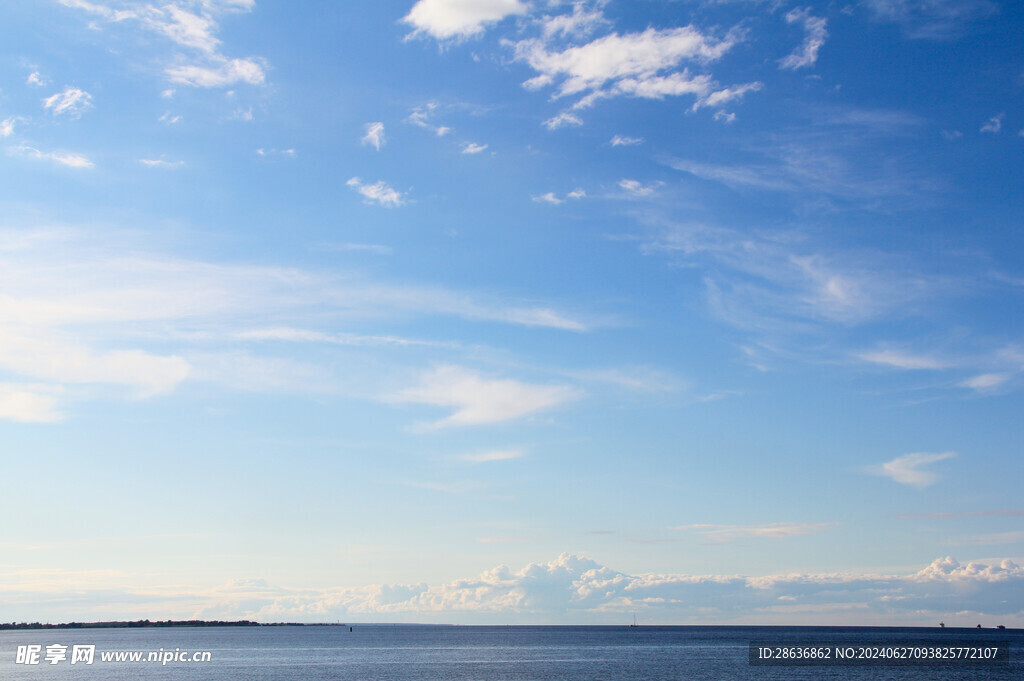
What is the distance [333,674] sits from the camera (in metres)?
140

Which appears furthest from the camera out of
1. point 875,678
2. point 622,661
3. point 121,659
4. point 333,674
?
point 121,659

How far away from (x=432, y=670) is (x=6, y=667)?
93.0 m

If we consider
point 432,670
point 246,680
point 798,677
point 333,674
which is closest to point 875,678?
point 798,677

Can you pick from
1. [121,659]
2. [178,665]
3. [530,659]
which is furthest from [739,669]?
[121,659]

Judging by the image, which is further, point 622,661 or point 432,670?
point 622,661

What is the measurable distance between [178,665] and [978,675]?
Answer: 152382mm

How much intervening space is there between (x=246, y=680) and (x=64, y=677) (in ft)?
104

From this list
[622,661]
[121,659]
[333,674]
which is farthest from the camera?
[121,659]

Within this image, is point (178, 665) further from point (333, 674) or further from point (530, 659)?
point (530, 659)

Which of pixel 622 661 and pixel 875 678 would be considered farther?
→ pixel 622 661

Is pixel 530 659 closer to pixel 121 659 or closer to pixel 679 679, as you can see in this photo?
pixel 679 679

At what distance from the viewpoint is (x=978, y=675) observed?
5177 inches

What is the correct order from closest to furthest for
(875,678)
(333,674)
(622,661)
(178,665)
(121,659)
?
(875,678) → (333,674) → (178,665) → (622,661) → (121,659)

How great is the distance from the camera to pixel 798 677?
413 ft
